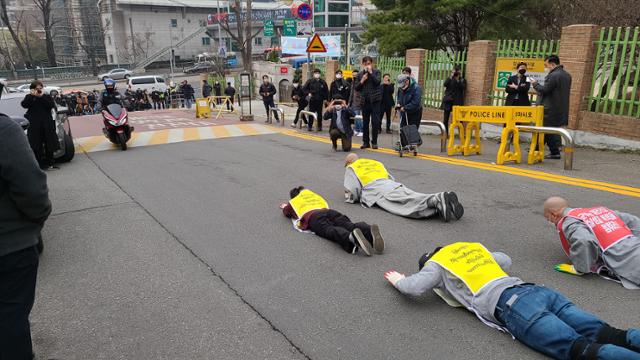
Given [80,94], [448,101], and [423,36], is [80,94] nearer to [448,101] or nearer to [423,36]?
[423,36]

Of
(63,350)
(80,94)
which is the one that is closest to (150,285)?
(63,350)

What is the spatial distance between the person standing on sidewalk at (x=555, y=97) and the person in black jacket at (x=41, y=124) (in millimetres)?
10039

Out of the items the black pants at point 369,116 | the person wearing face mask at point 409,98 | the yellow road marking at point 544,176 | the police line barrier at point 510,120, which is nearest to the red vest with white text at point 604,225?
the yellow road marking at point 544,176

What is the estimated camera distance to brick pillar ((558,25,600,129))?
Answer: 10180mm

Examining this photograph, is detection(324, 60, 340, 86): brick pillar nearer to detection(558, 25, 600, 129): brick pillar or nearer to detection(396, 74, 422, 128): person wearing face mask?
detection(396, 74, 422, 128): person wearing face mask

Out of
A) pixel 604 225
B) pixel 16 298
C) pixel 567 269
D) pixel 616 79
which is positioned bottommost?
pixel 567 269

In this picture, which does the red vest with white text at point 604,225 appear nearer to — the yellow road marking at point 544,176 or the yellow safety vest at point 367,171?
the yellow safety vest at point 367,171

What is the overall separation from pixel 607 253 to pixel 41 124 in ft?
33.3

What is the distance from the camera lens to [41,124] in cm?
971

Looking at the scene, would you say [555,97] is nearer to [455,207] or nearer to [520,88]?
[520,88]

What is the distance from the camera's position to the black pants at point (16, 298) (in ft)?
8.45

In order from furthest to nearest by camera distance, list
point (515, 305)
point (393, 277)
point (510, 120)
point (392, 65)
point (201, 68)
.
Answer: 1. point (201, 68)
2. point (392, 65)
3. point (510, 120)
4. point (393, 277)
5. point (515, 305)

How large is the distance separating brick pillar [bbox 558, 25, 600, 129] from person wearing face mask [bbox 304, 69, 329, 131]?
7.24 m

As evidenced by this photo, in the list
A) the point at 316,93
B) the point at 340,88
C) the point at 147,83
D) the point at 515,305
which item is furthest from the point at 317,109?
the point at 147,83
